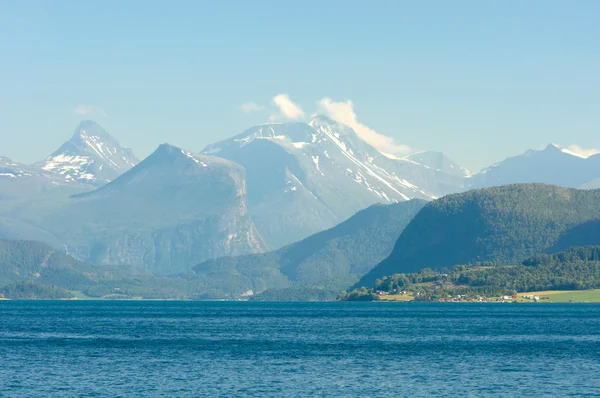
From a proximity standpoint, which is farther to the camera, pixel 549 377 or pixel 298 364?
pixel 298 364

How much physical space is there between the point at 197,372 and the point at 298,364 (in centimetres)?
2005

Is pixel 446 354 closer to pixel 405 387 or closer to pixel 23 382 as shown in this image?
pixel 405 387

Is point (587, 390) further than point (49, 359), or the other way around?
point (49, 359)

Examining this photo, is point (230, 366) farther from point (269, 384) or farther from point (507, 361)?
point (507, 361)

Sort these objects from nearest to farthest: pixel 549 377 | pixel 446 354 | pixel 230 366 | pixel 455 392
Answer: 1. pixel 455 392
2. pixel 549 377
3. pixel 230 366
4. pixel 446 354

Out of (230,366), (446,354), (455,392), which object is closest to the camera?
(455,392)

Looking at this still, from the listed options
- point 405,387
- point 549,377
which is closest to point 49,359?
point 405,387

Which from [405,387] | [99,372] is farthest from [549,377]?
[99,372]

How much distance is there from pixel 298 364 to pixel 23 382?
152 feet

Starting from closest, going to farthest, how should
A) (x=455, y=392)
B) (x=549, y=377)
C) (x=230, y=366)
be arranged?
(x=455, y=392) < (x=549, y=377) < (x=230, y=366)

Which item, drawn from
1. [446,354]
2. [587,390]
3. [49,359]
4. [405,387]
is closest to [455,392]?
[405,387]

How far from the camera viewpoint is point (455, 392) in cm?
14162

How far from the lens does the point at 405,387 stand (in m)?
147

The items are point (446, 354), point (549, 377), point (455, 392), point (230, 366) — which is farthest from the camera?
point (446, 354)
